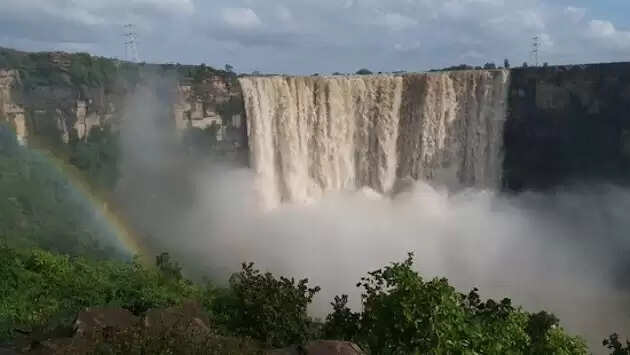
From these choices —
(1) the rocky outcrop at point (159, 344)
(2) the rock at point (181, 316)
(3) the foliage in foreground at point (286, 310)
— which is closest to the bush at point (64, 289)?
(3) the foliage in foreground at point (286, 310)

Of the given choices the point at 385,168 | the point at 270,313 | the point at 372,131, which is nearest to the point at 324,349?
the point at 270,313

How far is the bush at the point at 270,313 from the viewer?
9.87m

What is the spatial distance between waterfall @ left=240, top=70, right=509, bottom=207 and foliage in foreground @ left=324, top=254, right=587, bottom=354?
16.7 meters

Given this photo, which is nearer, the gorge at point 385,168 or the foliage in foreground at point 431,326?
the foliage in foreground at point 431,326

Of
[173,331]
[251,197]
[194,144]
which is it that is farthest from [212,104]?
[173,331]

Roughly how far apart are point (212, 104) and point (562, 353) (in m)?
19.0

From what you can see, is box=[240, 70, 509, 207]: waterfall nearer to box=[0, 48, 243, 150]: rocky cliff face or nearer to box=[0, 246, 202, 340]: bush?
box=[0, 48, 243, 150]: rocky cliff face

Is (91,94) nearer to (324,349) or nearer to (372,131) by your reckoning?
(372,131)

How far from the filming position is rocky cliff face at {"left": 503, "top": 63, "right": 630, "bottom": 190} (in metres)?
26.1

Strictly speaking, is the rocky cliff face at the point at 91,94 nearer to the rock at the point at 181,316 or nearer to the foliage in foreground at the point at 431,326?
the rock at the point at 181,316

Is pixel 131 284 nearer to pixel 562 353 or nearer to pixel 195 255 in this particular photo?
pixel 562 353

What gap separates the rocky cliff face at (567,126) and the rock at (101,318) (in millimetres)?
A: 21582

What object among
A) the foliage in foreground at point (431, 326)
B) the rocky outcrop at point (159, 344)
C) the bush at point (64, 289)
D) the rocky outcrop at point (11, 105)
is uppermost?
the rocky outcrop at point (11, 105)

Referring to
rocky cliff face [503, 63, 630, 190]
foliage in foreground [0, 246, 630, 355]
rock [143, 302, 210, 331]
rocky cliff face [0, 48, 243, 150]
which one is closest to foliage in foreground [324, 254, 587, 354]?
foliage in foreground [0, 246, 630, 355]
